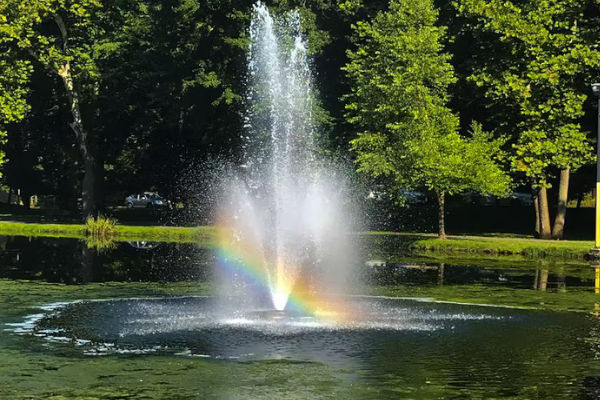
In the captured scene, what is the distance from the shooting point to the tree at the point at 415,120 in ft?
141

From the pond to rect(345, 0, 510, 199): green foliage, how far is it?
44.0 ft

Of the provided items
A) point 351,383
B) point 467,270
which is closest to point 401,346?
point 351,383

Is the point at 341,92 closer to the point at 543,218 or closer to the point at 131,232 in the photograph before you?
the point at 131,232

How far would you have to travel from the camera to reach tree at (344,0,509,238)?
42.9m

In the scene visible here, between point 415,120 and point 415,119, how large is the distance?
0.43 ft

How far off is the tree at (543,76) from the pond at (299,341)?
15.2 m

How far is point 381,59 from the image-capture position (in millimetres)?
47781

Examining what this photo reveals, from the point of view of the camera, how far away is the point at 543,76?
43.4m

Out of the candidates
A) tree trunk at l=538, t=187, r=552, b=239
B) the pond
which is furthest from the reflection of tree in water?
tree trunk at l=538, t=187, r=552, b=239

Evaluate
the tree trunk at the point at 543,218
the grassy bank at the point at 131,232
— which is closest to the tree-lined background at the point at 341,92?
the tree trunk at the point at 543,218

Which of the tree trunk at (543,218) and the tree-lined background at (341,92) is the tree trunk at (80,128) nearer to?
the tree-lined background at (341,92)

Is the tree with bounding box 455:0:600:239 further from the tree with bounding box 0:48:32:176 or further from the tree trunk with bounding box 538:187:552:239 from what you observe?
the tree with bounding box 0:48:32:176

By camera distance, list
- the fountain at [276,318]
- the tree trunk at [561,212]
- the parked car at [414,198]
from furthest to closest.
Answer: the parked car at [414,198] < the tree trunk at [561,212] < the fountain at [276,318]

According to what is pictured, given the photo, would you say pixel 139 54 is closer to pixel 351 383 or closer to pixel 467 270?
pixel 467 270
